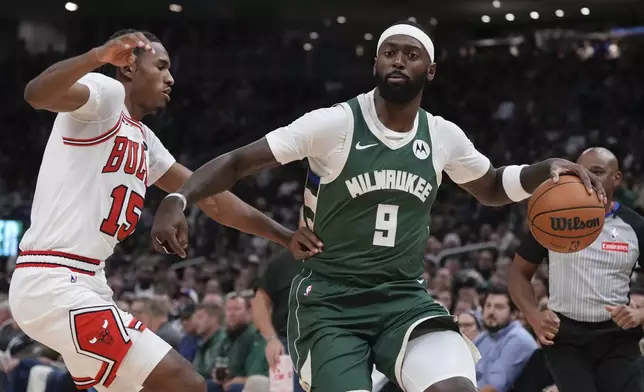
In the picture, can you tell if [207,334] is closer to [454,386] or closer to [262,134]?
[454,386]

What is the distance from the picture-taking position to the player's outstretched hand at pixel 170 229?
4.11 m

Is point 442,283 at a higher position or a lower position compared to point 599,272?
lower

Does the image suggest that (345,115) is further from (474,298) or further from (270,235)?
(474,298)

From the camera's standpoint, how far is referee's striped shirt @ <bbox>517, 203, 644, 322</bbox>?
6355mm

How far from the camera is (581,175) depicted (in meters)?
4.70

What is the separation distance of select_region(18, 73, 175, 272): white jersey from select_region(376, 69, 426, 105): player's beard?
4.16ft

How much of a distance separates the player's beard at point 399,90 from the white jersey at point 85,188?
1268mm

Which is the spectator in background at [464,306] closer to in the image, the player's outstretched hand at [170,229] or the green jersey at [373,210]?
the green jersey at [373,210]

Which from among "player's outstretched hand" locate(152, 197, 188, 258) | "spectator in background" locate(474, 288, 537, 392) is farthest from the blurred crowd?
"player's outstretched hand" locate(152, 197, 188, 258)

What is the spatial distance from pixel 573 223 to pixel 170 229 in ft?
6.33

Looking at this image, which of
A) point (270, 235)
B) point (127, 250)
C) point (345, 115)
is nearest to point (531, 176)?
point (345, 115)

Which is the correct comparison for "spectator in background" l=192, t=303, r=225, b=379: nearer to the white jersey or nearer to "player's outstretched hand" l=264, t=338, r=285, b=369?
"player's outstretched hand" l=264, t=338, r=285, b=369

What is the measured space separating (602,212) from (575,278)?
1705 millimetres

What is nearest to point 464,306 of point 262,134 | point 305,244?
point 305,244
